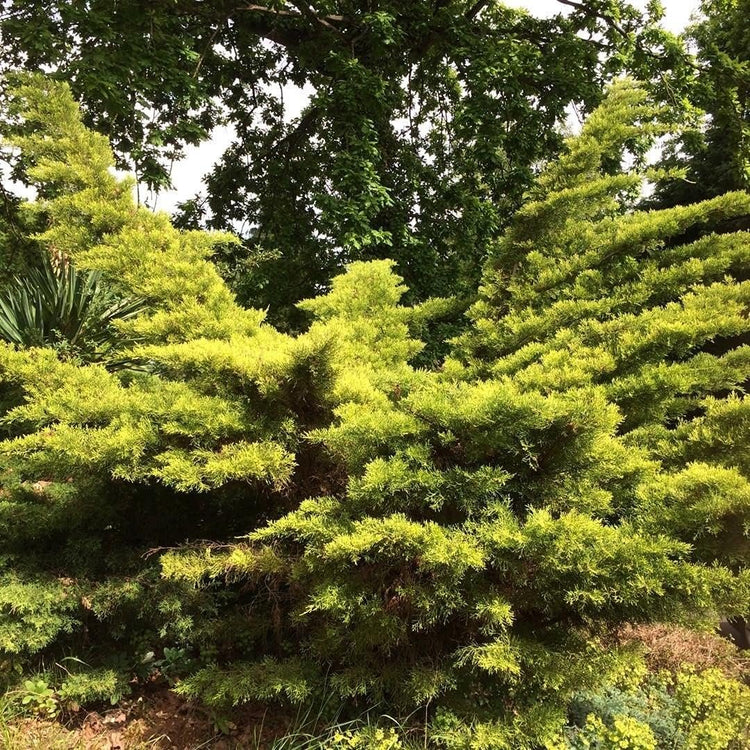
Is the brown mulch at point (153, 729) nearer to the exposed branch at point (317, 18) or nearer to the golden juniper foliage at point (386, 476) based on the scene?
the golden juniper foliage at point (386, 476)

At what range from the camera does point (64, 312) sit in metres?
3.92

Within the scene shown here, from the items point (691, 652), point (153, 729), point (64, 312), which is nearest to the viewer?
point (153, 729)

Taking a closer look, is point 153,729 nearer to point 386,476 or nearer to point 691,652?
point 386,476

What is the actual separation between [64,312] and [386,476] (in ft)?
11.1

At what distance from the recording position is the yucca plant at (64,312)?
3703 millimetres

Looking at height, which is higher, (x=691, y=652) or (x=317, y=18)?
(x=317, y=18)

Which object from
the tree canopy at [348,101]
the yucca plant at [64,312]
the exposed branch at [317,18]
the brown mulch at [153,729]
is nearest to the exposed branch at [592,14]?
the tree canopy at [348,101]

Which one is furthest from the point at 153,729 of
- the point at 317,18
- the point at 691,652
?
the point at 317,18

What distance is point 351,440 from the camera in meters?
2.01

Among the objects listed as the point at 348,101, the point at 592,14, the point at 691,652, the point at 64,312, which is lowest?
the point at 691,652

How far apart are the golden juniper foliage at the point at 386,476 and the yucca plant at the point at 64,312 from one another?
95 cm

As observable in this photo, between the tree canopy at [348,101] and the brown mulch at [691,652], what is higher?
the tree canopy at [348,101]

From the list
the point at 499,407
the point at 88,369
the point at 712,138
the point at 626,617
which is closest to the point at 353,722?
the point at 626,617

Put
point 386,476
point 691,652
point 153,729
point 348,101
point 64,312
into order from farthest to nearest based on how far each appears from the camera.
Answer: point 348,101 → point 64,312 → point 691,652 → point 153,729 → point 386,476
